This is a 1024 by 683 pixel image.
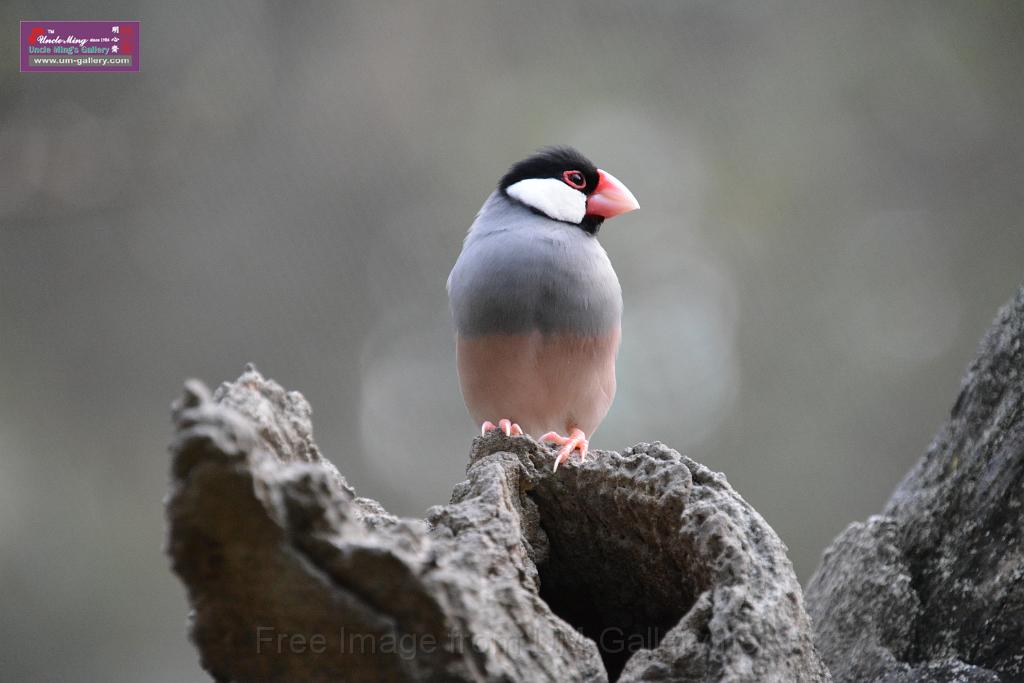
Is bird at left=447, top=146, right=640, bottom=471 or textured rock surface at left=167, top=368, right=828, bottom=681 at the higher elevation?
bird at left=447, top=146, right=640, bottom=471

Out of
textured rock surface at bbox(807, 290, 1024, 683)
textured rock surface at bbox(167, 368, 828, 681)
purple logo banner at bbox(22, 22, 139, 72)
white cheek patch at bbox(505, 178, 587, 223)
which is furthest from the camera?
purple logo banner at bbox(22, 22, 139, 72)

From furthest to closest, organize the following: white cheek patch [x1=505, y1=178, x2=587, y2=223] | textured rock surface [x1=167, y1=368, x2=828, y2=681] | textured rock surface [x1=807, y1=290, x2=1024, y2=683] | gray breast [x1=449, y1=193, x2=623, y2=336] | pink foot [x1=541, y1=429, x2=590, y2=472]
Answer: white cheek patch [x1=505, y1=178, x2=587, y2=223], gray breast [x1=449, y1=193, x2=623, y2=336], pink foot [x1=541, y1=429, x2=590, y2=472], textured rock surface [x1=807, y1=290, x2=1024, y2=683], textured rock surface [x1=167, y1=368, x2=828, y2=681]

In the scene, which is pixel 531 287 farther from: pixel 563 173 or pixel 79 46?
pixel 79 46

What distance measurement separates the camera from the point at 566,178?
2854 millimetres

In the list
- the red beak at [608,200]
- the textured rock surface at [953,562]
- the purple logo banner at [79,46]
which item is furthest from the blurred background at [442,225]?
the textured rock surface at [953,562]

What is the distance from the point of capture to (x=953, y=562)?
1750mm

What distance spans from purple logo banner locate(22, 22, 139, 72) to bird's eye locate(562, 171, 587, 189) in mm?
2488

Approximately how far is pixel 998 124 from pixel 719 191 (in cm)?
146

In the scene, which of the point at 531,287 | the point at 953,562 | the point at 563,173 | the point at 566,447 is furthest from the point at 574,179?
the point at 953,562

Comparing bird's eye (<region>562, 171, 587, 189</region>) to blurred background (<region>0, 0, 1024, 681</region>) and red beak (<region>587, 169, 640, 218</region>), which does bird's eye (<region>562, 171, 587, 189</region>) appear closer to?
red beak (<region>587, 169, 640, 218</region>)

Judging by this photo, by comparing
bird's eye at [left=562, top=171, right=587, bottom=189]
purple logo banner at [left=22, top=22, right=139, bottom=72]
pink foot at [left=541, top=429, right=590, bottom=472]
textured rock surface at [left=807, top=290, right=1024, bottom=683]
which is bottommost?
textured rock surface at [left=807, top=290, right=1024, bottom=683]

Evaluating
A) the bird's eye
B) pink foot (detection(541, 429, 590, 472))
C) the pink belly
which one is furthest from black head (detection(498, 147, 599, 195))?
pink foot (detection(541, 429, 590, 472))

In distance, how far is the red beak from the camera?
2.84 metres

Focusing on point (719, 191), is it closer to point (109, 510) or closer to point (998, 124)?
point (998, 124)
